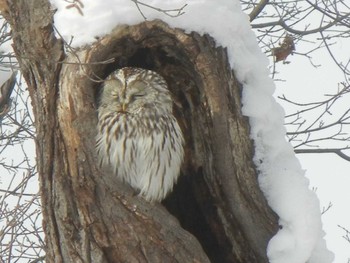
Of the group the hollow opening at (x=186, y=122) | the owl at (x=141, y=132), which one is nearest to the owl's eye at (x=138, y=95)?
the owl at (x=141, y=132)

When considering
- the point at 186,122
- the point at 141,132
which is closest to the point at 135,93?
the point at 141,132

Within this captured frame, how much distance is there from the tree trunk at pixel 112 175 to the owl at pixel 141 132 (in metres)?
0.11

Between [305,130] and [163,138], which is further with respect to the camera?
[305,130]

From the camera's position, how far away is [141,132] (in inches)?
195

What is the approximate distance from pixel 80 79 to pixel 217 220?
116 cm

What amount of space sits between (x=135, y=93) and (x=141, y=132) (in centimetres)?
25

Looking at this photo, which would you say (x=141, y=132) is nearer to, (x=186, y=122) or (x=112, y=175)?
(x=186, y=122)

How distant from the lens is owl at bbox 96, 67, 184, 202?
4.83 meters

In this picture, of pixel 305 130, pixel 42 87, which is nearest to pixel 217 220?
pixel 42 87

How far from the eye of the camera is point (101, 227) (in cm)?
447

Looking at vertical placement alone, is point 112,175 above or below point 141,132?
below

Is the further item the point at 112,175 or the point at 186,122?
the point at 186,122

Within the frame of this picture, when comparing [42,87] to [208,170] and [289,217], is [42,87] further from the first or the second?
[289,217]

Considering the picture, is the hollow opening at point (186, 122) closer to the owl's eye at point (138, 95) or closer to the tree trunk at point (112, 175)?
the tree trunk at point (112, 175)
